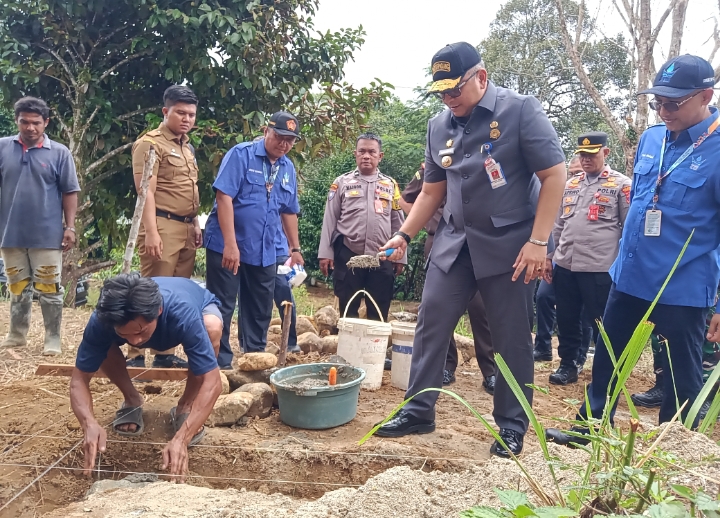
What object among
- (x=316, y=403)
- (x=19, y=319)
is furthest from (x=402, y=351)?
(x=19, y=319)

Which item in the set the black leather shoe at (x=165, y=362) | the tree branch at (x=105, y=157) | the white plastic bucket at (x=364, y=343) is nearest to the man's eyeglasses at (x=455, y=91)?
the white plastic bucket at (x=364, y=343)

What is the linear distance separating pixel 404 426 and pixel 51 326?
2.86 metres

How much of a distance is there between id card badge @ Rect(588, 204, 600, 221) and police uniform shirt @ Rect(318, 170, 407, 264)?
56.7 inches

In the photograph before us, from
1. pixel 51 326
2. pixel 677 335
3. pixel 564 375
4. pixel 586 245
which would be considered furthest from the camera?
pixel 564 375

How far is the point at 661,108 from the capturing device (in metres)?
2.57

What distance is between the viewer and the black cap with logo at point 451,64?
2615 millimetres

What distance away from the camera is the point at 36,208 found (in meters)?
4.25

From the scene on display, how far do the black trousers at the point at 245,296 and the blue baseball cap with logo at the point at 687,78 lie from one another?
8.76 feet

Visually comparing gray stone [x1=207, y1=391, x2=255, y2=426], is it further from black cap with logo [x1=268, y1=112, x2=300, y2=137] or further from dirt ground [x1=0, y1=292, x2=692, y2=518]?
black cap with logo [x1=268, y1=112, x2=300, y2=137]

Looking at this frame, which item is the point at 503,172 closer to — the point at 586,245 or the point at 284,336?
the point at 284,336

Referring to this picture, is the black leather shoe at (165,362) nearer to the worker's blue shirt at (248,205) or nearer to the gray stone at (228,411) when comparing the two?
the worker's blue shirt at (248,205)

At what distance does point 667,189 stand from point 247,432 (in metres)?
2.33

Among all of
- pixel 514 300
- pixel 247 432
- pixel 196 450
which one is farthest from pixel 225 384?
pixel 514 300

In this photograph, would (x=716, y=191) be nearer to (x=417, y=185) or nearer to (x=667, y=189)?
(x=667, y=189)
